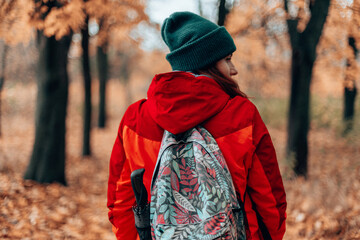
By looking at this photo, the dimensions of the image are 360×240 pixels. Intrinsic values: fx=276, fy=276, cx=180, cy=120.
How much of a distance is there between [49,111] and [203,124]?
472cm

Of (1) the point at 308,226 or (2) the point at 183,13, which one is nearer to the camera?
(2) the point at 183,13

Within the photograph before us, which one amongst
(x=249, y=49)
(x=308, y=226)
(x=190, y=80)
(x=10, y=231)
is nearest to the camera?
(x=190, y=80)

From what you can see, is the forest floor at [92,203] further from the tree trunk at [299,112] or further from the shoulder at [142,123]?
the shoulder at [142,123]

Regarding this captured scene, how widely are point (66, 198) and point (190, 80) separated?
14.9 feet

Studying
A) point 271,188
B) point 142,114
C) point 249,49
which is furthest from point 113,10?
point 271,188

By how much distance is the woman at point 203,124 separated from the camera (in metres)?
1.29

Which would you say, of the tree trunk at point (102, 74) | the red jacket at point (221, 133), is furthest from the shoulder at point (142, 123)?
the tree trunk at point (102, 74)

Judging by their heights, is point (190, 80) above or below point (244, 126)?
above

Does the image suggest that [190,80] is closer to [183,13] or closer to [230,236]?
[183,13]

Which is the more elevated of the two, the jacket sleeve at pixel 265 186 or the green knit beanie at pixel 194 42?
the green knit beanie at pixel 194 42

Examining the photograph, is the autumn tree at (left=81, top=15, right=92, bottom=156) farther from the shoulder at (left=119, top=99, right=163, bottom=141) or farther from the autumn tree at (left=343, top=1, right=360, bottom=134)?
the shoulder at (left=119, top=99, right=163, bottom=141)

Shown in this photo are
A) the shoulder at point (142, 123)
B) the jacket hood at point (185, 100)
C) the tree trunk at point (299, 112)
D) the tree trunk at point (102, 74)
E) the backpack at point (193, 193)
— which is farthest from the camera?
the tree trunk at point (102, 74)

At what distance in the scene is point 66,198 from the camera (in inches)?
196

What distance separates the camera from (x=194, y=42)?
1.43m
